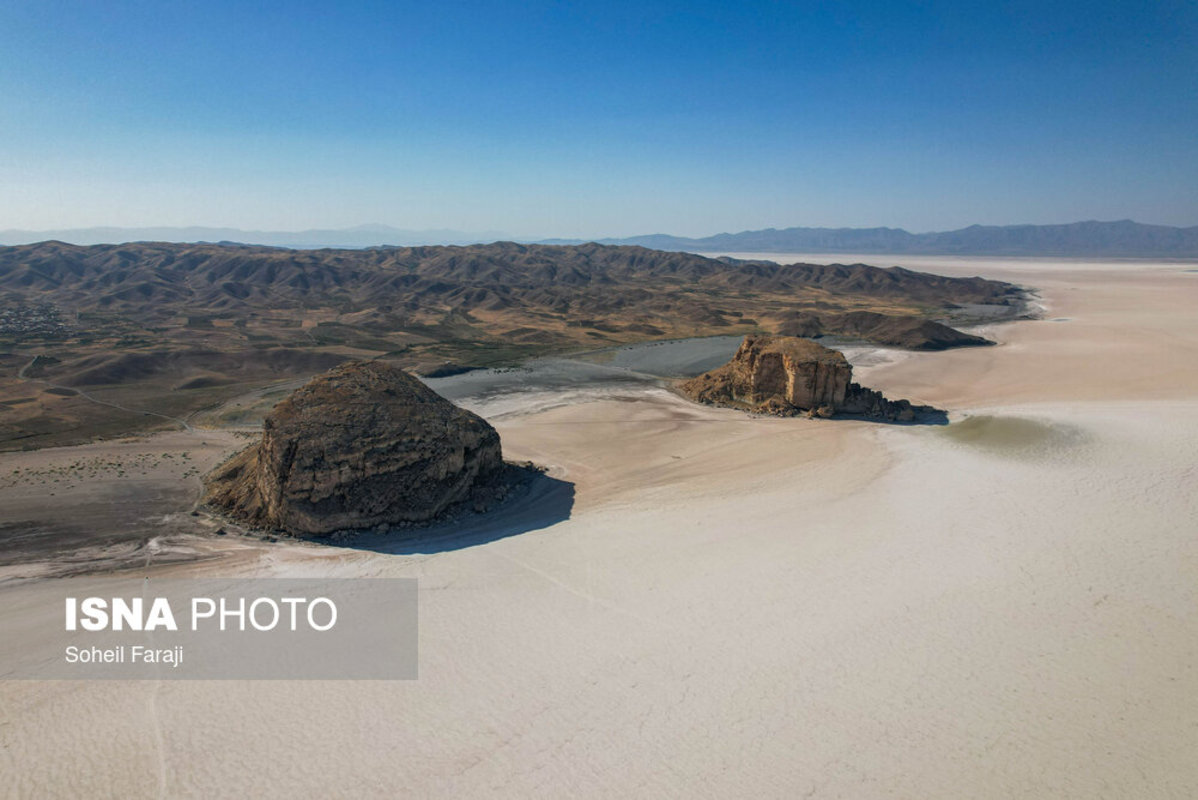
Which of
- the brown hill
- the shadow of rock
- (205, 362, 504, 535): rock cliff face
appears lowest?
the shadow of rock

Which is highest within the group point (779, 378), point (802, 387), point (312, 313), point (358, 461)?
point (312, 313)

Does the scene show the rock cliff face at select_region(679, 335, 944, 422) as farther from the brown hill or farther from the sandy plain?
the brown hill

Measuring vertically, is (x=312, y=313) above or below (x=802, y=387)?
above

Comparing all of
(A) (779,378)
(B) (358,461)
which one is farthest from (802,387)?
(B) (358,461)

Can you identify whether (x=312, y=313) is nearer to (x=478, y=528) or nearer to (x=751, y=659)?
(x=478, y=528)

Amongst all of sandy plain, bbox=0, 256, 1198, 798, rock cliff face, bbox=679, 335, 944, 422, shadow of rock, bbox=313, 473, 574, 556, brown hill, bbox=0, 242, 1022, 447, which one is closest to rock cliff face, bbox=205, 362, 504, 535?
shadow of rock, bbox=313, 473, 574, 556

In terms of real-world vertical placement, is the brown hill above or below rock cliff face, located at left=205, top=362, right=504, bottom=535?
above
